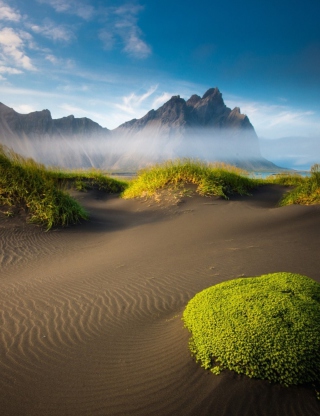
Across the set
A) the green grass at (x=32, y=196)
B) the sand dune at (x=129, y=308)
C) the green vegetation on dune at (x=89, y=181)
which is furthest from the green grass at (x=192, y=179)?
the green grass at (x=32, y=196)

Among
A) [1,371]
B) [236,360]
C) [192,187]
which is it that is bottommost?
[1,371]

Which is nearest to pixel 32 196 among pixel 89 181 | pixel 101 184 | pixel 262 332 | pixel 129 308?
pixel 129 308

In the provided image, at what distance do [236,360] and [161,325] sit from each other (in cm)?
112

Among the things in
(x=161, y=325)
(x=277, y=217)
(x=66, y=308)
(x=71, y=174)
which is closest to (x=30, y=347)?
(x=66, y=308)

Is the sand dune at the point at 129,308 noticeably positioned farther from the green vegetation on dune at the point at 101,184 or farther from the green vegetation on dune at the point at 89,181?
the green vegetation on dune at the point at 89,181

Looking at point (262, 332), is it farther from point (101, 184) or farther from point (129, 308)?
point (101, 184)

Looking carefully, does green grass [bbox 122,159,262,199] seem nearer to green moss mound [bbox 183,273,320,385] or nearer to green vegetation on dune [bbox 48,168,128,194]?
green vegetation on dune [bbox 48,168,128,194]

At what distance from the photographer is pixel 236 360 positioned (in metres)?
2.04

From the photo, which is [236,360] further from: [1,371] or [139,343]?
[1,371]

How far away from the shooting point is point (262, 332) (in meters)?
2.12

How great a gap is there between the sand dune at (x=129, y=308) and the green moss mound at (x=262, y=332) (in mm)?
107

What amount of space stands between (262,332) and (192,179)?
32.6 ft

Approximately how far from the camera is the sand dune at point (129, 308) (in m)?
1.94

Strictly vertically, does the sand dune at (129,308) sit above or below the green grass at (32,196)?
below
